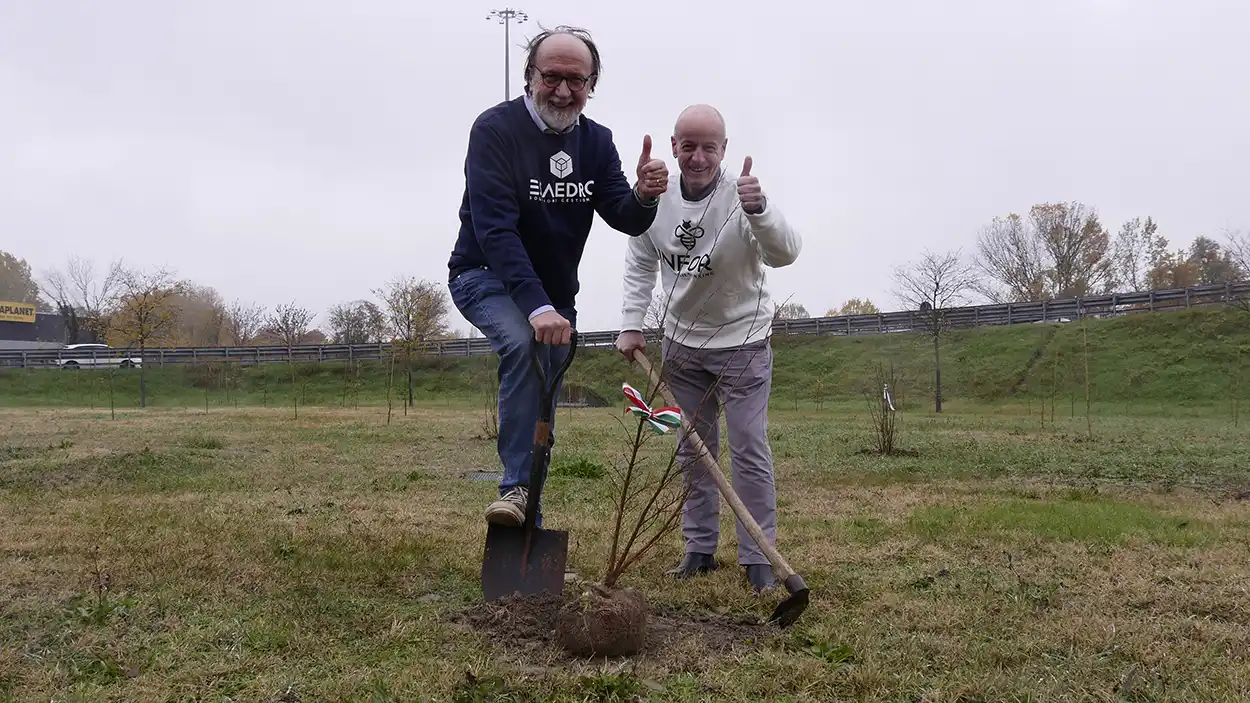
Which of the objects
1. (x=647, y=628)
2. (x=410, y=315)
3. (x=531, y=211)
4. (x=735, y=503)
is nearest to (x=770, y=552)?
(x=735, y=503)

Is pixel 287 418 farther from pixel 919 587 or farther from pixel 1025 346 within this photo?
pixel 1025 346

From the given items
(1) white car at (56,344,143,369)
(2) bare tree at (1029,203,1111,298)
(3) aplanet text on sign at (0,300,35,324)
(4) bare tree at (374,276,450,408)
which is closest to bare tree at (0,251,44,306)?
(3) aplanet text on sign at (0,300,35,324)

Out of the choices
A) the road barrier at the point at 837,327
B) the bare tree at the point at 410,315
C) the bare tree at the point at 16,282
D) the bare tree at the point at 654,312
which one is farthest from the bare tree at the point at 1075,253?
the bare tree at the point at 16,282

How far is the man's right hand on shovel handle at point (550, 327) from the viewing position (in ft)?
9.93

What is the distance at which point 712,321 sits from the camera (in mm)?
4133

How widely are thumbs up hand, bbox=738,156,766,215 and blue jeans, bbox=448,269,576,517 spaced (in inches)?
32.3

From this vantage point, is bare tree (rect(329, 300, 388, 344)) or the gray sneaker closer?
the gray sneaker

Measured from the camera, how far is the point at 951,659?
270 cm

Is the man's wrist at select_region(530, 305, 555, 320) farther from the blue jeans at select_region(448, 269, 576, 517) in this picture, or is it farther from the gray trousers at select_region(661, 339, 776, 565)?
the gray trousers at select_region(661, 339, 776, 565)

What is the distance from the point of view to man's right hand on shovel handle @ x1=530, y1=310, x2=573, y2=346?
3025 millimetres

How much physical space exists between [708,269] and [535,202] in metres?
0.93

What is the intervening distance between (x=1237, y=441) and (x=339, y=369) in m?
37.5

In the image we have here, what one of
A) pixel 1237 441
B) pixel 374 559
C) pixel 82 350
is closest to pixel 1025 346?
pixel 1237 441

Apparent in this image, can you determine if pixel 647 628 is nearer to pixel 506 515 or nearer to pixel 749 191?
pixel 506 515
